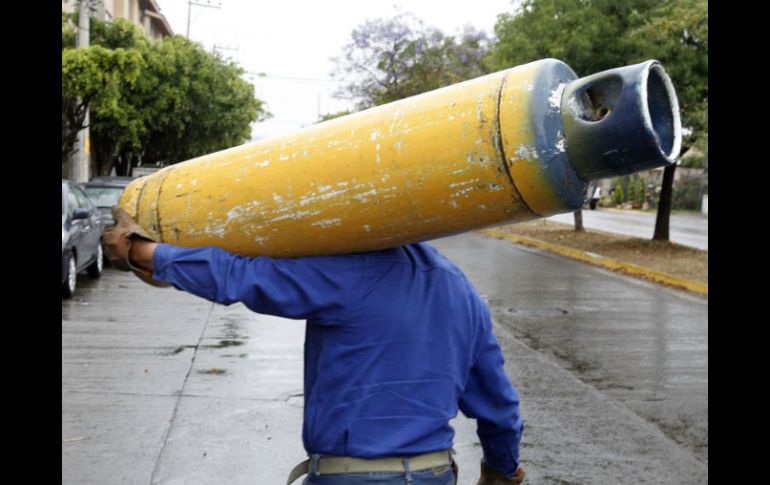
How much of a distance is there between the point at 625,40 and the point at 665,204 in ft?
12.4

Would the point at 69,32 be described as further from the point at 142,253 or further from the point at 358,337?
the point at 358,337

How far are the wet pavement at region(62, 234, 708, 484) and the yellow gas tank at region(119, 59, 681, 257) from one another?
315 cm

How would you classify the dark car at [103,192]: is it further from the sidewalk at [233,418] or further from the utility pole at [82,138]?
the sidewalk at [233,418]

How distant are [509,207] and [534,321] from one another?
29.2 feet

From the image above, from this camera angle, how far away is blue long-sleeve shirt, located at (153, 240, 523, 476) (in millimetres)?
2336

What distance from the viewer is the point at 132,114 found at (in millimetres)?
25406

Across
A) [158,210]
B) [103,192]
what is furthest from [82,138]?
[158,210]

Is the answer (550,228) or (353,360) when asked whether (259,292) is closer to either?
(353,360)

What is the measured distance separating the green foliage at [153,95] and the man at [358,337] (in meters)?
18.3

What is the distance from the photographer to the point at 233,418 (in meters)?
6.43

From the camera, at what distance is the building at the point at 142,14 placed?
37250 millimetres

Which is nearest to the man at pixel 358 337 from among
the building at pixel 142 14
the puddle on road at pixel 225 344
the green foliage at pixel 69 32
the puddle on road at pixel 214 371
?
the puddle on road at pixel 214 371

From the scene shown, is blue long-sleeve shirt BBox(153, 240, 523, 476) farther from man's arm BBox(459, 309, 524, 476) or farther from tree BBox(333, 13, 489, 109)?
tree BBox(333, 13, 489, 109)

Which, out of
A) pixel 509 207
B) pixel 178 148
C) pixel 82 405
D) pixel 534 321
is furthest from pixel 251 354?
pixel 178 148
